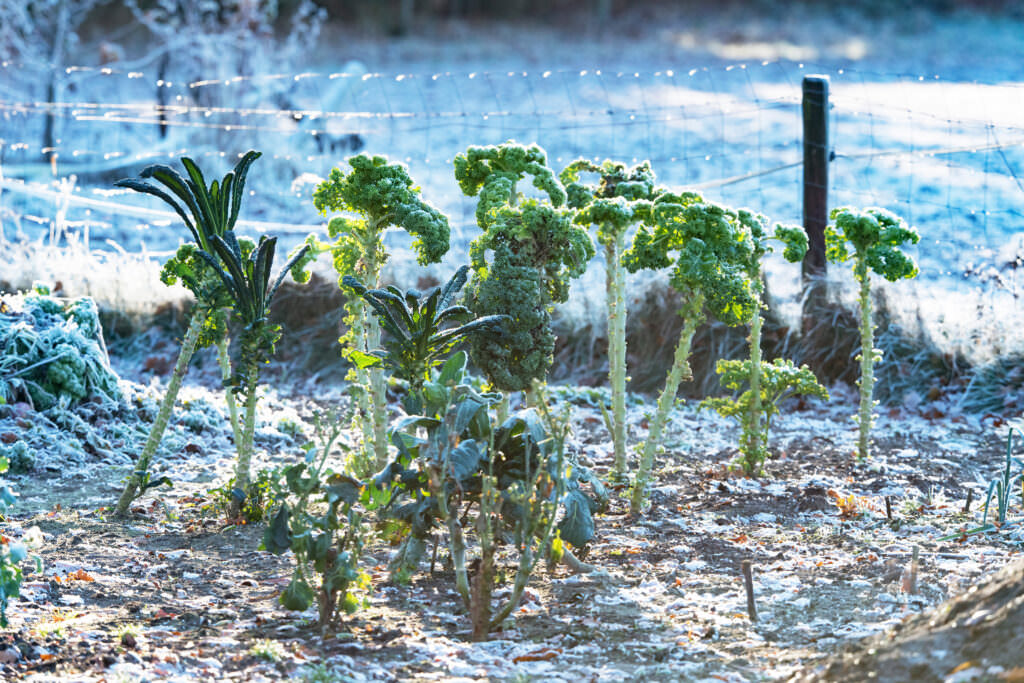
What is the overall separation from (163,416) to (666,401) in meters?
2.00

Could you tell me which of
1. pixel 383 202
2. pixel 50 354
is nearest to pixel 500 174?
pixel 383 202

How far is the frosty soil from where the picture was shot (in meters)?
3.23

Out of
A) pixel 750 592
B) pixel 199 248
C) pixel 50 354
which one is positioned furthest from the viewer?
pixel 50 354

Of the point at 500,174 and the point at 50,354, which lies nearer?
the point at 500,174

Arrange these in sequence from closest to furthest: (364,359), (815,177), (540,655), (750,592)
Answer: (540,655)
(750,592)
(364,359)
(815,177)

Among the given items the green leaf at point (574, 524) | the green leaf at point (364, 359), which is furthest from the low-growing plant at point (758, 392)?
the green leaf at point (364, 359)

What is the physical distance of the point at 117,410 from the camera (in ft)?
19.2

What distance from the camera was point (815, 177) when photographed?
264 inches

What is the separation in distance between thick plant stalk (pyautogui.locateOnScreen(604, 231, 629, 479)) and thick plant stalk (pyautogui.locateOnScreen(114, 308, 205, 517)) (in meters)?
1.63

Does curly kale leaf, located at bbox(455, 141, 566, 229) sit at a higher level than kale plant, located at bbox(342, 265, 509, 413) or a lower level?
higher

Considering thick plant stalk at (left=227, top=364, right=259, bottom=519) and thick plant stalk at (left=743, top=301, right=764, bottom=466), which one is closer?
thick plant stalk at (left=227, top=364, right=259, bottom=519)

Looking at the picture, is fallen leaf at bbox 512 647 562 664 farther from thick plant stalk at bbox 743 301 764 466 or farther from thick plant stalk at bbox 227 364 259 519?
thick plant stalk at bbox 743 301 764 466

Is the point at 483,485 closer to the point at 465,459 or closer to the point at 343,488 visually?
the point at 465,459

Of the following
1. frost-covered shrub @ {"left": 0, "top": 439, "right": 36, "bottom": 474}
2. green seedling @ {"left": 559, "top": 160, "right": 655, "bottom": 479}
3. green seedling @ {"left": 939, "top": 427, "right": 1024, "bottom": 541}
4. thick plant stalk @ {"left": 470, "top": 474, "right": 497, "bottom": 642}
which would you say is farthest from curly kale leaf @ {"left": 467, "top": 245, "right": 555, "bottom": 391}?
frost-covered shrub @ {"left": 0, "top": 439, "right": 36, "bottom": 474}
